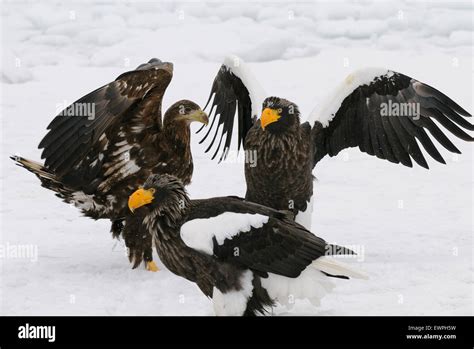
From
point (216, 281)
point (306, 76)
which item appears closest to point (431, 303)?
point (216, 281)

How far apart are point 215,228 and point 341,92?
2.42 metres

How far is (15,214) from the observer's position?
26.6 ft

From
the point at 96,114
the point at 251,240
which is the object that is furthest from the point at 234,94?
the point at 251,240

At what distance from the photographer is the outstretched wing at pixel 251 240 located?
4.95m

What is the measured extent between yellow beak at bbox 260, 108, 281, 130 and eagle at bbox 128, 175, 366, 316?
4.06ft

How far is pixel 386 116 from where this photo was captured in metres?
6.82

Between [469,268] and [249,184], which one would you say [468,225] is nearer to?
[469,268]

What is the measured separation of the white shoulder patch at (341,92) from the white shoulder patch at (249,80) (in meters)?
0.60

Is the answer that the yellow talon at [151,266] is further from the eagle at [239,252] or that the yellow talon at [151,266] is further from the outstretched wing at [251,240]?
the outstretched wing at [251,240]

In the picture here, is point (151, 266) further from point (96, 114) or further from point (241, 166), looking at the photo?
point (241, 166)

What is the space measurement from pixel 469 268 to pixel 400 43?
11.9 meters

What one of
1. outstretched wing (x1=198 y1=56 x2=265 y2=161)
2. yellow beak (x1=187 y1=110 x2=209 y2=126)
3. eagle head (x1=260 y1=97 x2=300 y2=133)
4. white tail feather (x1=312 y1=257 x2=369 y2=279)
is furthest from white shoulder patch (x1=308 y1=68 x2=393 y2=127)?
white tail feather (x1=312 y1=257 x2=369 y2=279)

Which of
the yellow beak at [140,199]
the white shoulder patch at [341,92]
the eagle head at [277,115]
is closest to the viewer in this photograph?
the yellow beak at [140,199]

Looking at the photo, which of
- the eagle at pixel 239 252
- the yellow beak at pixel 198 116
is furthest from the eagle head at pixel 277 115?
the eagle at pixel 239 252
